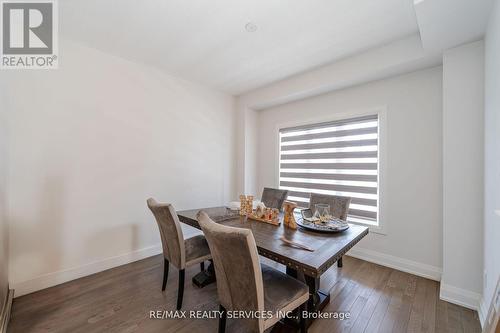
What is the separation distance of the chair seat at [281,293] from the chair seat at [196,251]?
719mm

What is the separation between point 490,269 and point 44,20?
4532 mm

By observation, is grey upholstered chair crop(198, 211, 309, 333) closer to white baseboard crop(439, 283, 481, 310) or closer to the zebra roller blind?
white baseboard crop(439, 283, 481, 310)

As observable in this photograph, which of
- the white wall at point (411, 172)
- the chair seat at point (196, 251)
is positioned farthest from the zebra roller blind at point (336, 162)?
the chair seat at point (196, 251)

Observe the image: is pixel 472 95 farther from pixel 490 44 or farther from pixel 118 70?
pixel 118 70

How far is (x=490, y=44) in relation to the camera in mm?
1682

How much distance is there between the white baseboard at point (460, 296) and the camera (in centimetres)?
184

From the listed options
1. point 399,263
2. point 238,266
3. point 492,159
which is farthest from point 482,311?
point 238,266

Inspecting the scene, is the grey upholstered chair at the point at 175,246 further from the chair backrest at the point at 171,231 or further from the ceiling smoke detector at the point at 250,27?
the ceiling smoke detector at the point at 250,27

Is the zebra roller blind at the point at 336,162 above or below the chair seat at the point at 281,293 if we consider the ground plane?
above

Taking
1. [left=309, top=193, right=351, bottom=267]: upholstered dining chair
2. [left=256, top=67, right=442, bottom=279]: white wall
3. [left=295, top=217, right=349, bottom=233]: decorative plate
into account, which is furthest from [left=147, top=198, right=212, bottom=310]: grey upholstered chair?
[left=256, top=67, right=442, bottom=279]: white wall

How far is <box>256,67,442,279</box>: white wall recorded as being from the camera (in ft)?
7.80

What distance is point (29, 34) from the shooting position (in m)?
2.07

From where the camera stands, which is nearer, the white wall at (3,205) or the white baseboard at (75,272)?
the white wall at (3,205)

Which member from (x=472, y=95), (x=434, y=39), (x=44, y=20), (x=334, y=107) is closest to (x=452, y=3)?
(x=434, y=39)
